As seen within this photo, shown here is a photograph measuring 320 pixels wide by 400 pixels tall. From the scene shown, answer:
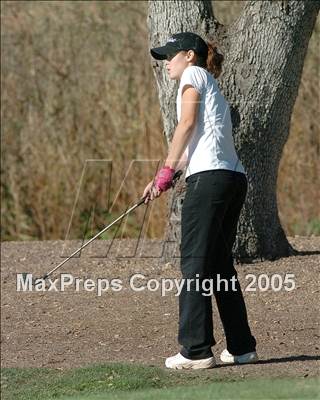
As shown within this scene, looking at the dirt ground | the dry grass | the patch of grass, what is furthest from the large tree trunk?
the dry grass

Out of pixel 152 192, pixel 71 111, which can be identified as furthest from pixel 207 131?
pixel 71 111

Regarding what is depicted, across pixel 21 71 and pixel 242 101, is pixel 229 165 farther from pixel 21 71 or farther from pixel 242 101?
pixel 21 71

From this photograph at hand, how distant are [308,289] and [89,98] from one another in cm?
552

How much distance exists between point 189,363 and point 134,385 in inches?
13.8

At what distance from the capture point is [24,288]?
8.93 m

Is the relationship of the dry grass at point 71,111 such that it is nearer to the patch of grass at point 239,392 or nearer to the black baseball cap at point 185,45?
the black baseball cap at point 185,45

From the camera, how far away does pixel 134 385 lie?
20.8 ft

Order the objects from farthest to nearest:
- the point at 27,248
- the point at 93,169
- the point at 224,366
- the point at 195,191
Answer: the point at 93,169
the point at 27,248
the point at 224,366
the point at 195,191

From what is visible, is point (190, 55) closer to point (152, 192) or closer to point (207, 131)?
point (207, 131)

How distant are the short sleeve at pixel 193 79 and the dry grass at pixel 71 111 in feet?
20.1

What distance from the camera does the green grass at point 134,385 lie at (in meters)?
5.78

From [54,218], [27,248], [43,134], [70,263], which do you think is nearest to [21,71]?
[43,134]

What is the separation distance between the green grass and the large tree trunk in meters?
2.20

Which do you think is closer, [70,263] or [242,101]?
[242,101]
